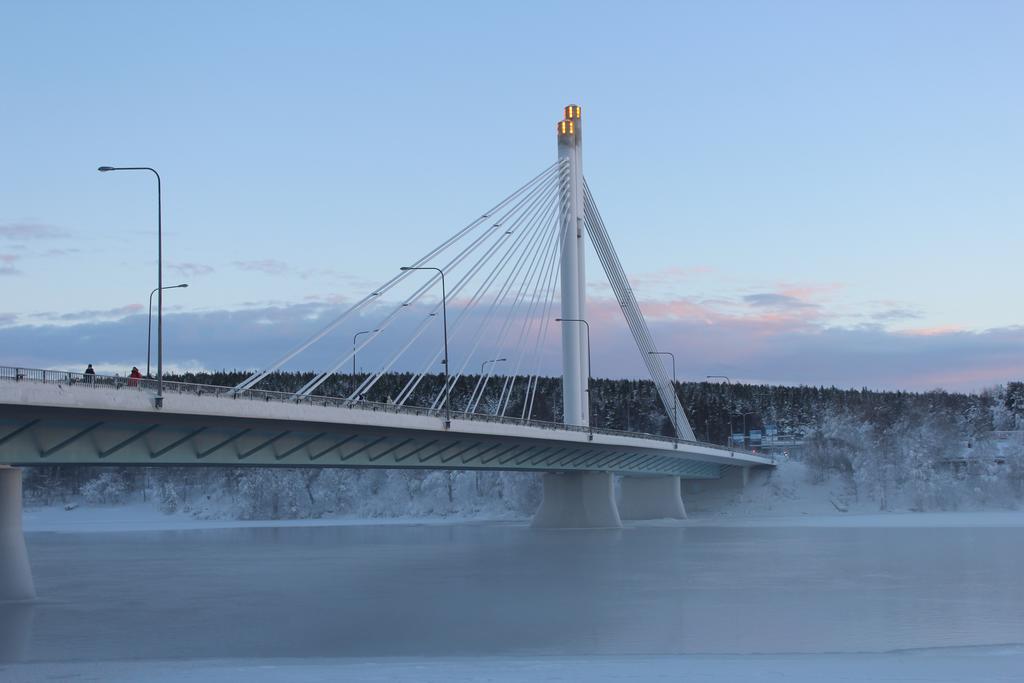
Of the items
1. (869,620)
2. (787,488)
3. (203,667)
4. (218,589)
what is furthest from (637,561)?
(787,488)

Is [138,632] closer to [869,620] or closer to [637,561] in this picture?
[869,620]

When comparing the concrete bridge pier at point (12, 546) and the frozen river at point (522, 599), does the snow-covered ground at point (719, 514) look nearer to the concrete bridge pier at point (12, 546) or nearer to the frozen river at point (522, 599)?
the frozen river at point (522, 599)

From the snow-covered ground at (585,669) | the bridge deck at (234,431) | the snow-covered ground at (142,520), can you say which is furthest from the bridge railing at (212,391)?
the snow-covered ground at (142,520)

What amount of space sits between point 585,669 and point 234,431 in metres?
23.2

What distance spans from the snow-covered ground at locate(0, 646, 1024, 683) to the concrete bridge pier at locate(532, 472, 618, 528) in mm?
60605

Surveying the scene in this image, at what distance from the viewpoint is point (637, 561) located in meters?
50.5

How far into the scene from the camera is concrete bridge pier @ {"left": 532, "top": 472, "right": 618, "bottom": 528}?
270 ft

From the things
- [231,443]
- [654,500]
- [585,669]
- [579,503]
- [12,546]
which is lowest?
[654,500]

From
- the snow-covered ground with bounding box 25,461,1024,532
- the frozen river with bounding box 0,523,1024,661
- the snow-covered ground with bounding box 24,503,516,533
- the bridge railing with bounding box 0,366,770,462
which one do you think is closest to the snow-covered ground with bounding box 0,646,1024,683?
the frozen river with bounding box 0,523,1024,661

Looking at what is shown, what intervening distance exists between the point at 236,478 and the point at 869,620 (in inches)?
4011

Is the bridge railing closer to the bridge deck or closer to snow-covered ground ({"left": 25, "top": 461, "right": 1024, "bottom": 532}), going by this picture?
the bridge deck

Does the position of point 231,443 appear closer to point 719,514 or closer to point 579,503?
point 579,503

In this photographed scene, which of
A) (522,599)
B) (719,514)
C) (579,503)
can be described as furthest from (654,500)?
(522,599)

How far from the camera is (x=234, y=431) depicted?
39.6 m
